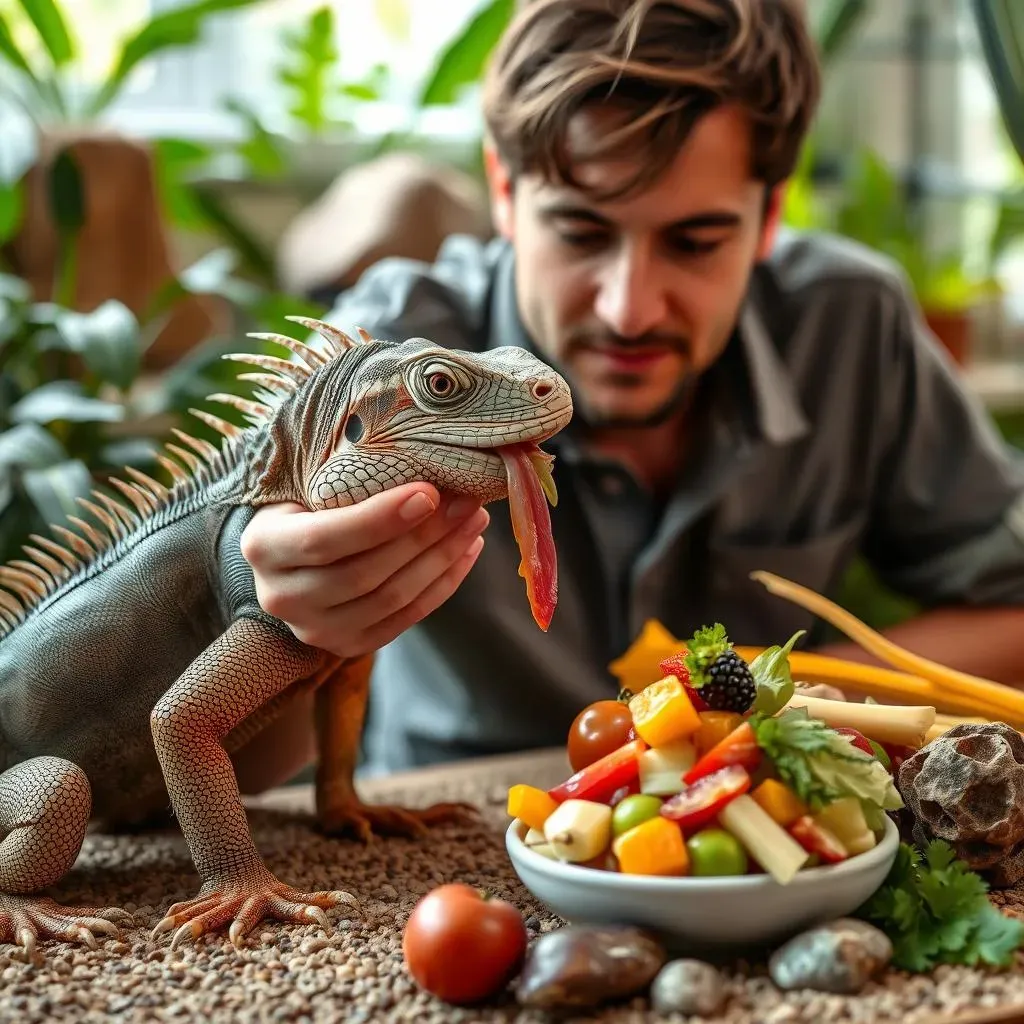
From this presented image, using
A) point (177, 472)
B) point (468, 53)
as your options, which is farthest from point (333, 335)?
point (468, 53)

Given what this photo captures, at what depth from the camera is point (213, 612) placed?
1.44 meters

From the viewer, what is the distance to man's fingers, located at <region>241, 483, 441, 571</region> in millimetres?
1216

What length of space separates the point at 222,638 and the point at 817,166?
12.7ft

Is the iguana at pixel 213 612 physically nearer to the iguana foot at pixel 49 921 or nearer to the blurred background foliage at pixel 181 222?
the iguana foot at pixel 49 921

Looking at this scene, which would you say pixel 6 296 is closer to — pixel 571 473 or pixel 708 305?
pixel 571 473

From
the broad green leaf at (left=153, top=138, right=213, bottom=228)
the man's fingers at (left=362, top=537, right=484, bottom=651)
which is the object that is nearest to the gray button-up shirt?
the man's fingers at (left=362, top=537, right=484, bottom=651)

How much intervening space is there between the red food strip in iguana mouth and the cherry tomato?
0.45 feet

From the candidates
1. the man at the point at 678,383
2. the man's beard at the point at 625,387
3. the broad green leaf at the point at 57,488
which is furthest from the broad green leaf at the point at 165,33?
the man's beard at the point at 625,387

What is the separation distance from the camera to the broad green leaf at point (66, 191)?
9.37 ft

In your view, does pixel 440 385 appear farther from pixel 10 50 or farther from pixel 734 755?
pixel 10 50

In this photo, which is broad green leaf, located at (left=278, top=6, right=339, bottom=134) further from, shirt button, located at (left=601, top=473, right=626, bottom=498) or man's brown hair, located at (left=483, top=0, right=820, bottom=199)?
shirt button, located at (left=601, top=473, right=626, bottom=498)

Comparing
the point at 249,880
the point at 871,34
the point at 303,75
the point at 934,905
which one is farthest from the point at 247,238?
the point at 934,905

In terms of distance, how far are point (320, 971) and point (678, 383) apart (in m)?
1.29

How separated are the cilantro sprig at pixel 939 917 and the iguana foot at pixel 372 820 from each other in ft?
2.12
